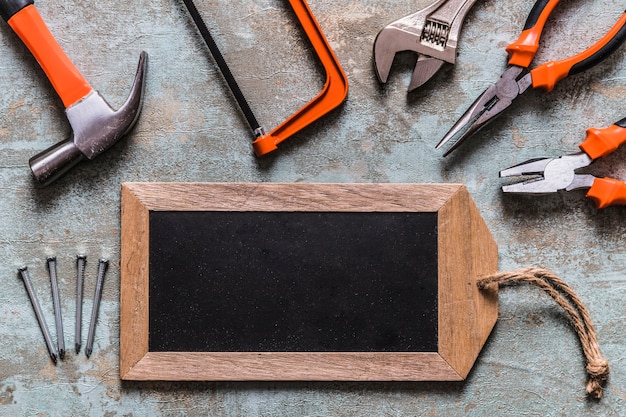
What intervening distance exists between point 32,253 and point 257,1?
564 millimetres

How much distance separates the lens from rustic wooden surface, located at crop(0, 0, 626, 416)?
1.06 metres

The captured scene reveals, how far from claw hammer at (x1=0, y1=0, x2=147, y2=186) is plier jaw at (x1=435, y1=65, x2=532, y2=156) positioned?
0.56 meters

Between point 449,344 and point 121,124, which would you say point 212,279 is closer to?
point 121,124

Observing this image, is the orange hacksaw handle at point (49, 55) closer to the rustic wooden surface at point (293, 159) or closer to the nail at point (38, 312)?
the rustic wooden surface at point (293, 159)

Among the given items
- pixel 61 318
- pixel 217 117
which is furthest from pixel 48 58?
pixel 61 318

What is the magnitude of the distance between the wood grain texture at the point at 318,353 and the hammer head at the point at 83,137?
0.09 meters

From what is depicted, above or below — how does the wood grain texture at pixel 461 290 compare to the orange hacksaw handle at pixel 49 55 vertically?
below

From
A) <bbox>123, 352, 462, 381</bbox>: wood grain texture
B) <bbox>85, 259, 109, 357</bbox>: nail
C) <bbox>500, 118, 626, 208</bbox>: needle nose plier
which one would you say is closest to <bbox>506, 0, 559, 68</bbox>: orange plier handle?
<bbox>500, 118, 626, 208</bbox>: needle nose plier

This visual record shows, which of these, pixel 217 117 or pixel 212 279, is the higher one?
pixel 217 117

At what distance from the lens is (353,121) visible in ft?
3.50

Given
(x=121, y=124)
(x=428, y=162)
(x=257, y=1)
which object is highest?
(x=257, y=1)

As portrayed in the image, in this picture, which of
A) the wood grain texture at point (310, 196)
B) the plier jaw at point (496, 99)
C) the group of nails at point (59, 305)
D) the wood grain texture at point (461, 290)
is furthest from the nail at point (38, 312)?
the plier jaw at point (496, 99)

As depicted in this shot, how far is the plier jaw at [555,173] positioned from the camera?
1013mm

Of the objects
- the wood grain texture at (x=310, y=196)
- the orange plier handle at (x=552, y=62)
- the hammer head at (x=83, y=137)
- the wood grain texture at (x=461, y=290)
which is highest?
the orange plier handle at (x=552, y=62)
